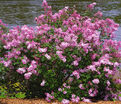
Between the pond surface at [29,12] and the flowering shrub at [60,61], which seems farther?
the pond surface at [29,12]

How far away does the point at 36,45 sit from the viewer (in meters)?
4.58

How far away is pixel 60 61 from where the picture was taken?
432 centimetres

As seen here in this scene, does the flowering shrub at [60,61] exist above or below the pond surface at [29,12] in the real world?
above

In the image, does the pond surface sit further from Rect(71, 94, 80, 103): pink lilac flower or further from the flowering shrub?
Rect(71, 94, 80, 103): pink lilac flower

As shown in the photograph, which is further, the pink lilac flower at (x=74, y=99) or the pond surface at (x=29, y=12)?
the pond surface at (x=29, y=12)

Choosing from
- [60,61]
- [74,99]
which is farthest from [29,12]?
[74,99]

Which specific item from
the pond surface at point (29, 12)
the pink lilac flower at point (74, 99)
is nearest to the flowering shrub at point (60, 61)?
the pink lilac flower at point (74, 99)

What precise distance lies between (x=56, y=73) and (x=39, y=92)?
0.66 metres

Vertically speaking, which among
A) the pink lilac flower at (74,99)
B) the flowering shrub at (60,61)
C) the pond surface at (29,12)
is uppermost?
the flowering shrub at (60,61)

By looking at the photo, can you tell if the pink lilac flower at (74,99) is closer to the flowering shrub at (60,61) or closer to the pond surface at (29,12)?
the flowering shrub at (60,61)

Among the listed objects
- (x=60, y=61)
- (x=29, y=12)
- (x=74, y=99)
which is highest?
(x=60, y=61)

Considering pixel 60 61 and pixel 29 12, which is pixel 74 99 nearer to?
pixel 60 61

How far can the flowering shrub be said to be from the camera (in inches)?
170

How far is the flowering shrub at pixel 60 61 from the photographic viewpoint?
14.1 feet
